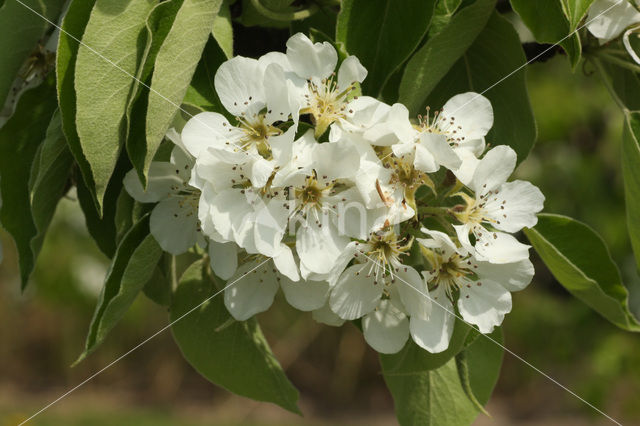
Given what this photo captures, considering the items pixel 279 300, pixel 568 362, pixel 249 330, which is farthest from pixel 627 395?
pixel 249 330

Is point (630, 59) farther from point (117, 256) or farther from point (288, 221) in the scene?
point (117, 256)

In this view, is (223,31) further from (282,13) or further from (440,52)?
(440,52)

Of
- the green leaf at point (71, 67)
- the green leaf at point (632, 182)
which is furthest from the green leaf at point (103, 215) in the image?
the green leaf at point (632, 182)

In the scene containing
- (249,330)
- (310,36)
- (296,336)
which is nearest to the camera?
(310,36)

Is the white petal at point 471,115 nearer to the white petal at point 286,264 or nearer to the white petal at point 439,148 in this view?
the white petal at point 439,148

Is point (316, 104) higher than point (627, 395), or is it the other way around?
point (316, 104)

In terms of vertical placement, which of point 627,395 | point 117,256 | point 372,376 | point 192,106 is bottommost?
point 372,376

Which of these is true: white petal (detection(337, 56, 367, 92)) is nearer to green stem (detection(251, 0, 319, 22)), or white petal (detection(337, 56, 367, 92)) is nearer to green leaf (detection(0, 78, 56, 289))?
green stem (detection(251, 0, 319, 22))
